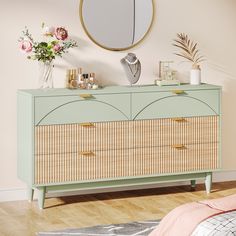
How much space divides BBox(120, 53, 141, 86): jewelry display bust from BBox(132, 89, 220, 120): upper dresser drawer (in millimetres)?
282

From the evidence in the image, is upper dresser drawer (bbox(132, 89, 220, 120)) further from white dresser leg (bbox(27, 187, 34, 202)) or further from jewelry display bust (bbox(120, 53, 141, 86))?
white dresser leg (bbox(27, 187, 34, 202))

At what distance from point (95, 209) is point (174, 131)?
3.12ft

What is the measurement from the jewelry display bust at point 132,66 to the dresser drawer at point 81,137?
0.47m

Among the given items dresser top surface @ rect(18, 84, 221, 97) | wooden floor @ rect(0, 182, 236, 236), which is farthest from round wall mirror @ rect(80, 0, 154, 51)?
wooden floor @ rect(0, 182, 236, 236)

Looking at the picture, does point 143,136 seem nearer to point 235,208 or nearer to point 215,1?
point 215,1

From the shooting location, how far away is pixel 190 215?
14.0 ft

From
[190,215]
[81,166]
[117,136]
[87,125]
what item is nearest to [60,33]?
[87,125]

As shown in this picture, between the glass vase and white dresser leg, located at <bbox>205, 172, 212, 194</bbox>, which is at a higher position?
the glass vase

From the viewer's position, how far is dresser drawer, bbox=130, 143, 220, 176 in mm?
6477

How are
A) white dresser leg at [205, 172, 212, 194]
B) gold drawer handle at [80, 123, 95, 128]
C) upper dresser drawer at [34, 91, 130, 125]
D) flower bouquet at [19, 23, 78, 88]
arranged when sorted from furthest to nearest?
white dresser leg at [205, 172, 212, 194] → flower bouquet at [19, 23, 78, 88] → gold drawer handle at [80, 123, 95, 128] → upper dresser drawer at [34, 91, 130, 125]

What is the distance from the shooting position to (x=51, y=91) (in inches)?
244

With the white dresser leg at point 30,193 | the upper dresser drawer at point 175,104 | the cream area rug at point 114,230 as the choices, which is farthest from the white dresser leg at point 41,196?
the upper dresser drawer at point 175,104

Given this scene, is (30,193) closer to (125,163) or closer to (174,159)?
(125,163)

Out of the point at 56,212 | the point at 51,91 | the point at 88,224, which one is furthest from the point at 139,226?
the point at 51,91
